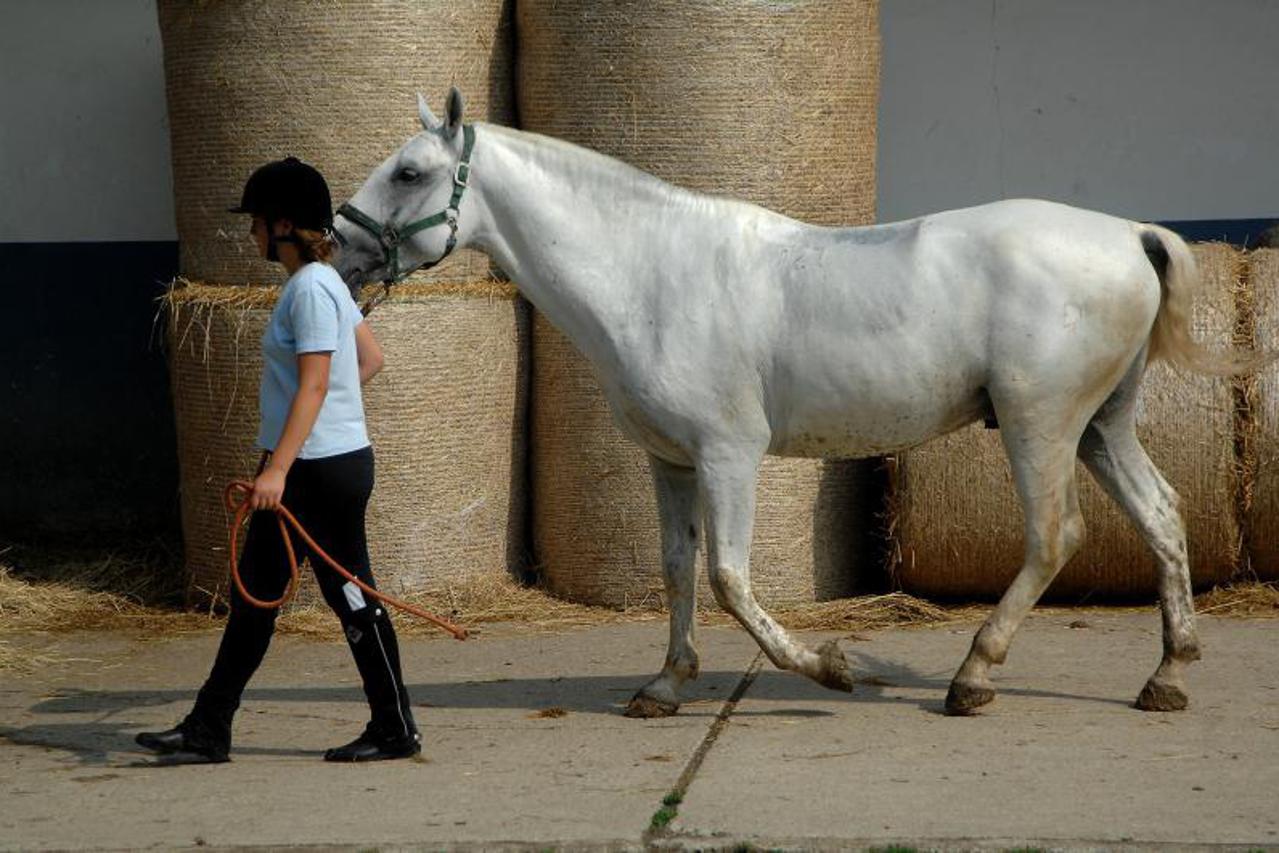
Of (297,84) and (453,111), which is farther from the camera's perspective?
(297,84)

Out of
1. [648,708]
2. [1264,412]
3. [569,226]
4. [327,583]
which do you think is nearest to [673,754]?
[648,708]

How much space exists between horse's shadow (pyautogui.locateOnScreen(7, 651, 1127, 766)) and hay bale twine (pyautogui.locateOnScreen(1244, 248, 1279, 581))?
5.14ft

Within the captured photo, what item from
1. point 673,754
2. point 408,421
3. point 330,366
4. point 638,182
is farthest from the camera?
point 408,421

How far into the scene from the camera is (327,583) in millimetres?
5109

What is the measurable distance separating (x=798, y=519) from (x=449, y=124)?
2417 mm

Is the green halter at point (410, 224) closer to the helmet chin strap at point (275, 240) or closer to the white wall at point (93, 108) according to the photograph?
the helmet chin strap at point (275, 240)

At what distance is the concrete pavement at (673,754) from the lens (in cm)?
452

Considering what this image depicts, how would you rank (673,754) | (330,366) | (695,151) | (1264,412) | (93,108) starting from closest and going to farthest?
(330,366)
(673,754)
(1264,412)
(695,151)
(93,108)

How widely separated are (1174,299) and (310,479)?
100 inches

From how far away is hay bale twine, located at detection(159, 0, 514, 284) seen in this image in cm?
698

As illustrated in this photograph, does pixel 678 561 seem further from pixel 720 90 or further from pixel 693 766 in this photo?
pixel 720 90

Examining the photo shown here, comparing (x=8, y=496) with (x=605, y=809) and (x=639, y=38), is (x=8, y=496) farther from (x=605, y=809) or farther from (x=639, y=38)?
(x=605, y=809)

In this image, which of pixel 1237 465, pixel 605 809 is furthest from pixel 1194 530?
pixel 605 809

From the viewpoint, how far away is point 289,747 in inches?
214
